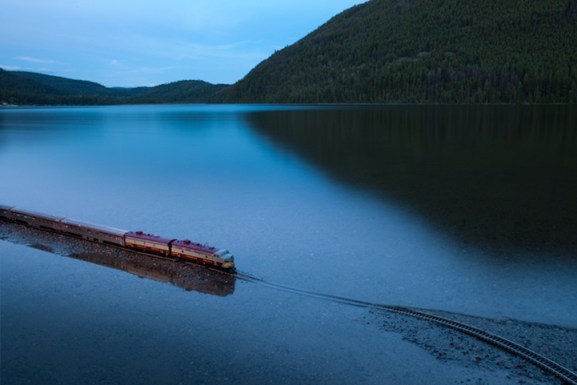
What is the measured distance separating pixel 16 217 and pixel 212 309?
2655 centimetres

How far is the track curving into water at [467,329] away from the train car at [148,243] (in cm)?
598

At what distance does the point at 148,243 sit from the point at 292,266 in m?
10.5

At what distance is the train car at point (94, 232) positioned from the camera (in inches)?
1371

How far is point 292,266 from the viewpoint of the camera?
31.1m

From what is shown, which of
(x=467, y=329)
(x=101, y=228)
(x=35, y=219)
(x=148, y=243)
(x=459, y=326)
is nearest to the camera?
(x=467, y=329)

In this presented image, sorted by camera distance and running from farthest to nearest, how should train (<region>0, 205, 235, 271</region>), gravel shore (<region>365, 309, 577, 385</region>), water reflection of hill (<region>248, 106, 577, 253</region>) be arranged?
1. water reflection of hill (<region>248, 106, 577, 253</region>)
2. train (<region>0, 205, 235, 271</region>)
3. gravel shore (<region>365, 309, 577, 385</region>)

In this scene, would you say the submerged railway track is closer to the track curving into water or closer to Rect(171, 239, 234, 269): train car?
the track curving into water

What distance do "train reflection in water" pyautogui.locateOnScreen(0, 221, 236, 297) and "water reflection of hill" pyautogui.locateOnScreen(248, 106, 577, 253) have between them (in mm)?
19771

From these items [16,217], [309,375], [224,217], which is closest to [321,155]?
[224,217]

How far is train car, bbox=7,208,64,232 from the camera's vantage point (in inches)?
1531

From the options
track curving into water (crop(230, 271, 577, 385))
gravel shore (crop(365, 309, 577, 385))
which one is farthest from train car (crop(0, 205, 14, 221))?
gravel shore (crop(365, 309, 577, 385))

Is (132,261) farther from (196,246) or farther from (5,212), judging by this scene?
(5,212)

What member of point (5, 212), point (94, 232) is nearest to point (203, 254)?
point (94, 232)

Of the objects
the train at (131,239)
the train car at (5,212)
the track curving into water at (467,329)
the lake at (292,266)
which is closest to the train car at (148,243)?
the train at (131,239)
